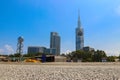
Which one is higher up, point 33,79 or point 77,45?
point 77,45

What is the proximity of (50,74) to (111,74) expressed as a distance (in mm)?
4887

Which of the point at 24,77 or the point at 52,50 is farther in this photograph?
the point at 52,50

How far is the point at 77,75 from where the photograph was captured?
16797mm

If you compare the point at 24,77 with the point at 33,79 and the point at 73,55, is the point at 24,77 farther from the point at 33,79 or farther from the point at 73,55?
the point at 73,55

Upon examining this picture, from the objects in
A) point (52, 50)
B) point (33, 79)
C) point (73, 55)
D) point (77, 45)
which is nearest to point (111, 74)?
point (33, 79)

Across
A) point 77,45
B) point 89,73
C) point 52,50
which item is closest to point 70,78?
point 89,73

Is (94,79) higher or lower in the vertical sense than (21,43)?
lower

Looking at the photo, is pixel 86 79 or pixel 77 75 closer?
pixel 86 79

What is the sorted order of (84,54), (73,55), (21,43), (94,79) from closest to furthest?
1. (94,79)
2. (21,43)
3. (84,54)
4. (73,55)

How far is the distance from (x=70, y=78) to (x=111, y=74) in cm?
365

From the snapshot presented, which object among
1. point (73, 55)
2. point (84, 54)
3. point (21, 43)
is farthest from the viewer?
point (73, 55)

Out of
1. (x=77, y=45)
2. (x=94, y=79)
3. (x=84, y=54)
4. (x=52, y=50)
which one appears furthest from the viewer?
(x=77, y=45)

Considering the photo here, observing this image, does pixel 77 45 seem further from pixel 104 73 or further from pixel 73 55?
pixel 104 73

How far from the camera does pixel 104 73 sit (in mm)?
17672
